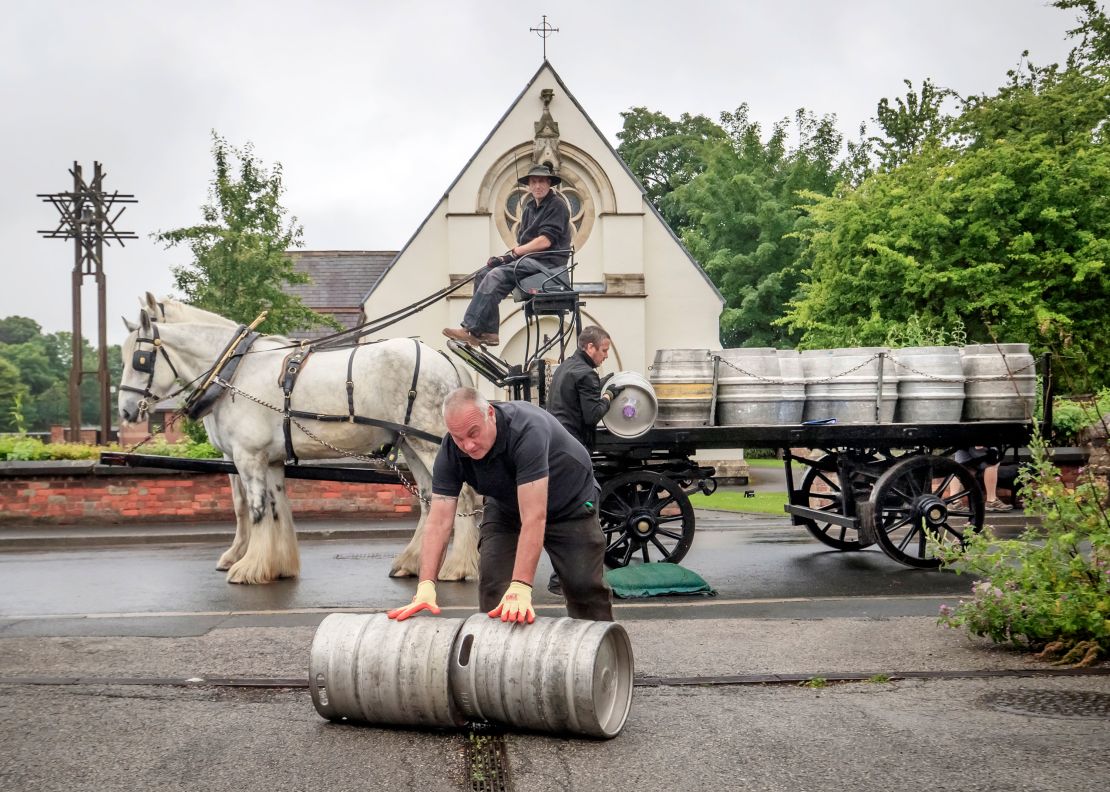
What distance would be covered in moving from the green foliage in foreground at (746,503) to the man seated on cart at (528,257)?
8.19 metres

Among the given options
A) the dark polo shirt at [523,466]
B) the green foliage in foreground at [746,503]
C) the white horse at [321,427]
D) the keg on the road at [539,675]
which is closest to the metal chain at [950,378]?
the white horse at [321,427]

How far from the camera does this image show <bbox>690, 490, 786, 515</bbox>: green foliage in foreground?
740 inches

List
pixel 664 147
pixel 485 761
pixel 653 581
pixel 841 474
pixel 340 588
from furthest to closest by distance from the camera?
pixel 664 147
pixel 841 474
pixel 340 588
pixel 653 581
pixel 485 761

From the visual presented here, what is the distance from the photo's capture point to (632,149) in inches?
2355

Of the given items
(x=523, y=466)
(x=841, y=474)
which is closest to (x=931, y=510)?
(x=841, y=474)

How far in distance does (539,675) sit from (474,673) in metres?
0.30

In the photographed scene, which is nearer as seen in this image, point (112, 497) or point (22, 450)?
point (112, 497)

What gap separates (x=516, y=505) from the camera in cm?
576

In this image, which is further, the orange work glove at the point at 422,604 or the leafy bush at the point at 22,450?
the leafy bush at the point at 22,450

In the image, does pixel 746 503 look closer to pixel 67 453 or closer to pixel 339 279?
pixel 67 453

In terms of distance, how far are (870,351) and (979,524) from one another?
1950 mm

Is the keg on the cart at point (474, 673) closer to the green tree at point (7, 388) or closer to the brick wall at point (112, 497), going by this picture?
the brick wall at point (112, 497)

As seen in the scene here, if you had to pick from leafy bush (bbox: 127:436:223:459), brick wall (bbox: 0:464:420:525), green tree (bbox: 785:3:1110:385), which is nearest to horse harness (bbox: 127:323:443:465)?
brick wall (bbox: 0:464:420:525)

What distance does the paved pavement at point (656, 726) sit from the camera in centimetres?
459
